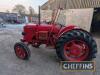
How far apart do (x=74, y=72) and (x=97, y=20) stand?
12.5m

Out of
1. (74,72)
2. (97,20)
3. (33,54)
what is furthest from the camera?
(97,20)

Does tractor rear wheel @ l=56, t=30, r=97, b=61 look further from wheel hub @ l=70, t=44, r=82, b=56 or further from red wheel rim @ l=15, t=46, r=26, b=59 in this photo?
red wheel rim @ l=15, t=46, r=26, b=59

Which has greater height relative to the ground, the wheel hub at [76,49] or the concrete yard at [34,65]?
the wheel hub at [76,49]

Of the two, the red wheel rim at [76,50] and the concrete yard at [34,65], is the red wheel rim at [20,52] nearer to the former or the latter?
the concrete yard at [34,65]

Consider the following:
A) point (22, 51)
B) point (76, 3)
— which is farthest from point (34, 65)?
point (76, 3)

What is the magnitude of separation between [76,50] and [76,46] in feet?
0.41

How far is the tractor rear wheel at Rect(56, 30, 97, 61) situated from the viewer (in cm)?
556

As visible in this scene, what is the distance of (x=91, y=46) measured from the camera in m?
5.60

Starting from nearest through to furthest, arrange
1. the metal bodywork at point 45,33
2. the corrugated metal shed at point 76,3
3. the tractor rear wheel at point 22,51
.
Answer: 1. the tractor rear wheel at point 22,51
2. the metal bodywork at point 45,33
3. the corrugated metal shed at point 76,3

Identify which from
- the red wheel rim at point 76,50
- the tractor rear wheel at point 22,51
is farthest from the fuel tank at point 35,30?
the red wheel rim at point 76,50

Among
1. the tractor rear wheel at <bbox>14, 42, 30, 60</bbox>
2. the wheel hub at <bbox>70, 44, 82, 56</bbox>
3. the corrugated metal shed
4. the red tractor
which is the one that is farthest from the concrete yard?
the corrugated metal shed

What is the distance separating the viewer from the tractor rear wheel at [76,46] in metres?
5.56

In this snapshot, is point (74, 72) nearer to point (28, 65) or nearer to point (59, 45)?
point (59, 45)

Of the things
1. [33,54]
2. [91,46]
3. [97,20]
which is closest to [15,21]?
[97,20]
